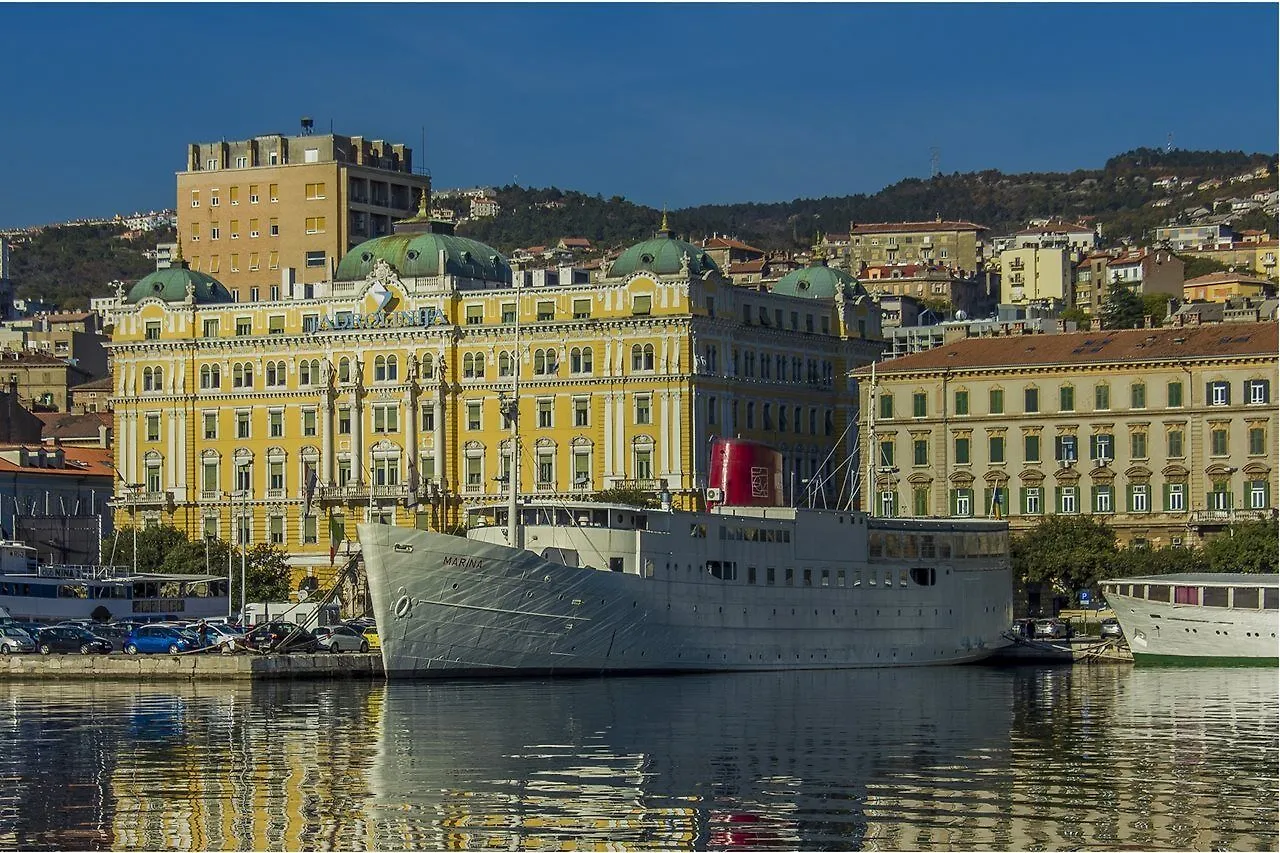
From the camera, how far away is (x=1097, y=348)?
417 ft

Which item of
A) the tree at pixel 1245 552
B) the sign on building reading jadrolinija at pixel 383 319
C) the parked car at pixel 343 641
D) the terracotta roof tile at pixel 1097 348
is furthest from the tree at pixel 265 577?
the tree at pixel 1245 552

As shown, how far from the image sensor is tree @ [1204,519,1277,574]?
111 metres

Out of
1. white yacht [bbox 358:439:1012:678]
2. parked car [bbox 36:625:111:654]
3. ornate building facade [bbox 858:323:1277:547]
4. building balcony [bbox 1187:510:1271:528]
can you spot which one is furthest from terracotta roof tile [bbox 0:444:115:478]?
building balcony [bbox 1187:510:1271:528]

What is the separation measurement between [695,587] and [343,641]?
11.5m

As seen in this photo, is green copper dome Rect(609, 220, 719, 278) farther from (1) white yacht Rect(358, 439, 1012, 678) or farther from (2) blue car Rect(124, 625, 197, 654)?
(2) blue car Rect(124, 625, 197, 654)

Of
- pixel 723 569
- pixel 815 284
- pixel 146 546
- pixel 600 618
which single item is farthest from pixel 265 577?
pixel 600 618

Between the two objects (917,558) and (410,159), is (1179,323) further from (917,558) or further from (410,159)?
(410,159)

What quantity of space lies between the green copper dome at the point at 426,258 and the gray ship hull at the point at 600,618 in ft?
156

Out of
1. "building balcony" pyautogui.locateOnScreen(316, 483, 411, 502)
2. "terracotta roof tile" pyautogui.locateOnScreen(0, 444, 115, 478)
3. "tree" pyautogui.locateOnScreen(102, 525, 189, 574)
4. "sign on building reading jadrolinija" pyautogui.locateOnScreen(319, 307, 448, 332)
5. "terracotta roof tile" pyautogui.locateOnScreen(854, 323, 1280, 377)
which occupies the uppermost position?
"sign on building reading jadrolinija" pyautogui.locateOnScreen(319, 307, 448, 332)

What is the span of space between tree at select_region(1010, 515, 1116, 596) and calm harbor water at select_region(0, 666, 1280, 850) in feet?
103

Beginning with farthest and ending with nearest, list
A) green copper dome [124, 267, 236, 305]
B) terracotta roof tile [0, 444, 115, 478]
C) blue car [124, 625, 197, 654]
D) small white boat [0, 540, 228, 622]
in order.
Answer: terracotta roof tile [0, 444, 115, 478] → green copper dome [124, 267, 236, 305] → small white boat [0, 540, 228, 622] → blue car [124, 625, 197, 654]

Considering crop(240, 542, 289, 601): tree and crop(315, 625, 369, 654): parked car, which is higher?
crop(240, 542, 289, 601): tree

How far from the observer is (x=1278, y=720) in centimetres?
7000

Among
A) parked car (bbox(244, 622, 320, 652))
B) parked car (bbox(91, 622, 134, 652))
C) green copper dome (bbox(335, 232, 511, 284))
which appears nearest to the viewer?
parked car (bbox(244, 622, 320, 652))
